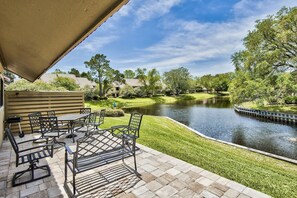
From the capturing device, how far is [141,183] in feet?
9.20

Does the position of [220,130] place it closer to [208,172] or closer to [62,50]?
[208,172]

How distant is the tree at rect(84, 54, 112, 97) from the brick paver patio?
28.2 meters

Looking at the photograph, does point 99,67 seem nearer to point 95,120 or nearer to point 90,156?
point 95,120

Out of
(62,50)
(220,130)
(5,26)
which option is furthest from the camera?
(220,130)

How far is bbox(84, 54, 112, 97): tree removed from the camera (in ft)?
97.1

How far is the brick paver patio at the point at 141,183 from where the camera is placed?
2529mm

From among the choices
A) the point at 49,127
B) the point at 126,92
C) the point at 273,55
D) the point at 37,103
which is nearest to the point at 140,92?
the point at 126,92

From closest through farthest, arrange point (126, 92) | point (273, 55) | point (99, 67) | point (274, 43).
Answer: point (273, 55) < point (274, 43) < point (99, 67) < point (126, 92)

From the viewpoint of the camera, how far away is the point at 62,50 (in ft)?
9.09

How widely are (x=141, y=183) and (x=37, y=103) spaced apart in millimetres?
6306

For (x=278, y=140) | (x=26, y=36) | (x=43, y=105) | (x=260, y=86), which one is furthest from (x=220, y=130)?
(x=26, y=36)

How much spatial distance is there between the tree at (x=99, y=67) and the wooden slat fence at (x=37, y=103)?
77.4 feet

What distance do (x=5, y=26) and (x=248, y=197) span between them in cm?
425

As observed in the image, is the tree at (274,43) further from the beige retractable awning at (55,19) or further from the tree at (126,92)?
the tree at (126,92)
